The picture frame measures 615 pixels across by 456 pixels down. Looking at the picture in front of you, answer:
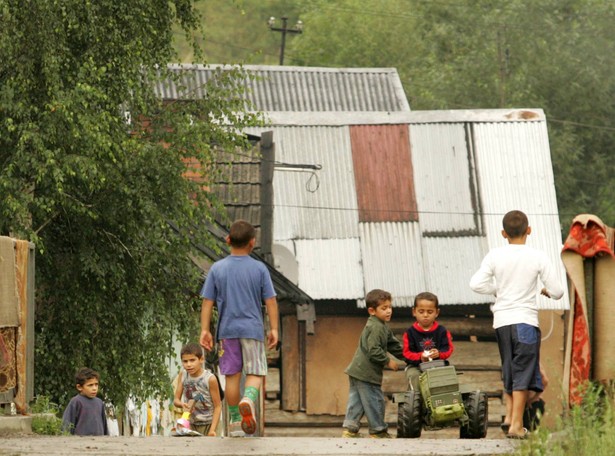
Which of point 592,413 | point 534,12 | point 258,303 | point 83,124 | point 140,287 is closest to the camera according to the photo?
point 592,413

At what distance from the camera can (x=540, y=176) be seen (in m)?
28.4

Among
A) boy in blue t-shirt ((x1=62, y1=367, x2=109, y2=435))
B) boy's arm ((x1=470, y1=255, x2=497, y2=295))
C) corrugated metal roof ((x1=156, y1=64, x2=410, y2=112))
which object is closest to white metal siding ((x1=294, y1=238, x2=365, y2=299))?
corrugated metal roof ((x1=156, y1=64, x2=410, y2=112))

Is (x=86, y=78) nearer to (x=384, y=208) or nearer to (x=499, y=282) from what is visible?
(x=499, y=282)

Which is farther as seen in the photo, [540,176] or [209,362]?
[540,176]

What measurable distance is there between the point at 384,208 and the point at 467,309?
92.8 inches

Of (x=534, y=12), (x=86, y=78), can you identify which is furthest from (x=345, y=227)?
(x=534, y=12)

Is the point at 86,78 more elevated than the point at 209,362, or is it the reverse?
the point at 86,78

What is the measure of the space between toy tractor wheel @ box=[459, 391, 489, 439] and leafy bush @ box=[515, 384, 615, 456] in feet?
7.36

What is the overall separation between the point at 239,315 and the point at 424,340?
5.79 feet

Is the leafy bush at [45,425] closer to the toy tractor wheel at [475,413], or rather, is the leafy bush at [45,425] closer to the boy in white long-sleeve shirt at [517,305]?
the toy tractor wheel at [475,413]

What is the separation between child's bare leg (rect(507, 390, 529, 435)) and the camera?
36.4ft

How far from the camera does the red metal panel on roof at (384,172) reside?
28.3m

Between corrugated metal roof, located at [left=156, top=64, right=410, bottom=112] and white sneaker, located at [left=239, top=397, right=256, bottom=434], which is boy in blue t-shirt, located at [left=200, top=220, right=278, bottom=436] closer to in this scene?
white sneaker, located at [left=239, top=397, right=256, bottom=434]

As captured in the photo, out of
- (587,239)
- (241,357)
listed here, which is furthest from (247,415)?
(587,239)
